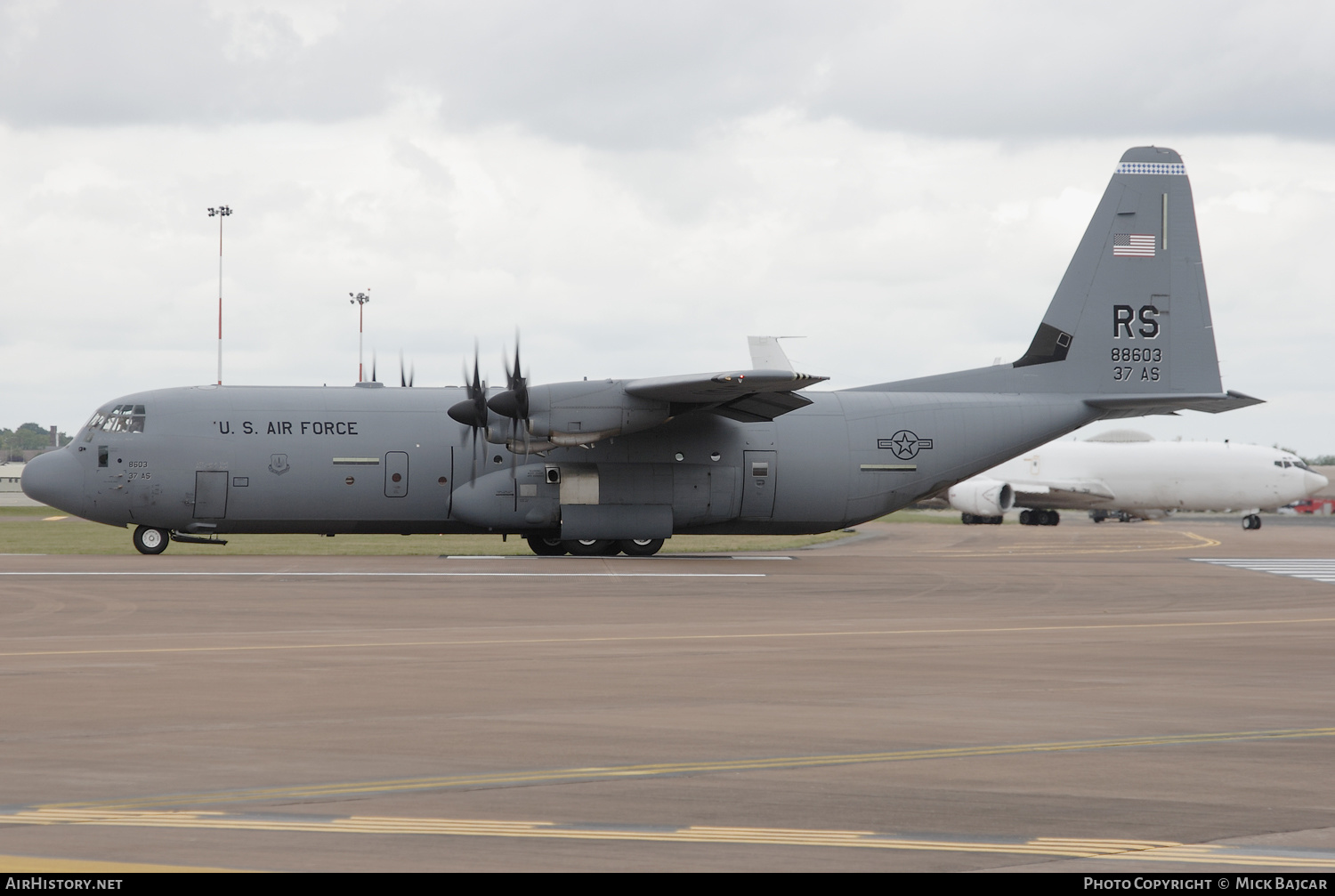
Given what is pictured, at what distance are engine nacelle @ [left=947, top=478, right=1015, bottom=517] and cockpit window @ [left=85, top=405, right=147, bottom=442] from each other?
35.5 m

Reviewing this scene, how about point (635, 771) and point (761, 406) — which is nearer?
point (635, 771)

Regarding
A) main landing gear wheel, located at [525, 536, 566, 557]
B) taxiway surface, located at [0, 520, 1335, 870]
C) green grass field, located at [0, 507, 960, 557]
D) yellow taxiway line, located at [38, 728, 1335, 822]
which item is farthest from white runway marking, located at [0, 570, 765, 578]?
yellow taxiway line, located at [38, 728, 1335, 822]

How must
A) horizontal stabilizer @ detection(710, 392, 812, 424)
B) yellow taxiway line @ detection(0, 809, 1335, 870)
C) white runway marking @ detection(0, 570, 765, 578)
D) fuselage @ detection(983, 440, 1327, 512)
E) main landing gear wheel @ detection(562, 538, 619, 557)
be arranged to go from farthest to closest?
fuselage @ detection(983, 440, 1327, 512) → main landing gear wheel @ detection(562, 538, 619, 557) → horizontal stabilizer @ detection(710, 392, 812, 424) → white runway marking @ detection(0, 570, 765, 578) → yellow taxiway line @ detection(0, 809, 1335, 870)

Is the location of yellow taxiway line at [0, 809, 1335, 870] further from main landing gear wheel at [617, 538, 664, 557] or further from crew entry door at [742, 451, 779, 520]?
main landing gear wheel at [617, 538, 664, 557]

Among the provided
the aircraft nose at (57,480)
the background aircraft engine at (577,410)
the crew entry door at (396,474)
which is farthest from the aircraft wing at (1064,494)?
the aircraft nose at (57,480)

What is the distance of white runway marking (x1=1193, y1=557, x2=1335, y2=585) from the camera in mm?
26344

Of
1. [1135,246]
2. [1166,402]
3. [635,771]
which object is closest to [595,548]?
[1166,402]

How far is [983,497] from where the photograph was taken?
5644 centimetres

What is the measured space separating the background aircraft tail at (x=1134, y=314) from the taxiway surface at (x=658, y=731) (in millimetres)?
12934

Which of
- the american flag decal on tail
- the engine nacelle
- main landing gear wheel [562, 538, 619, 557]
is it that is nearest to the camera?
main landing gear wheel [562, 538, 619, 557]

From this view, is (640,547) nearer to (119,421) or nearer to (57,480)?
(119,421)

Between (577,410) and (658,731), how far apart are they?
61.2 ft

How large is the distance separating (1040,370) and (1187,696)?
72.9 feet

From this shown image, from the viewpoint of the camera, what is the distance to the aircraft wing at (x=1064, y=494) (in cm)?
5934
